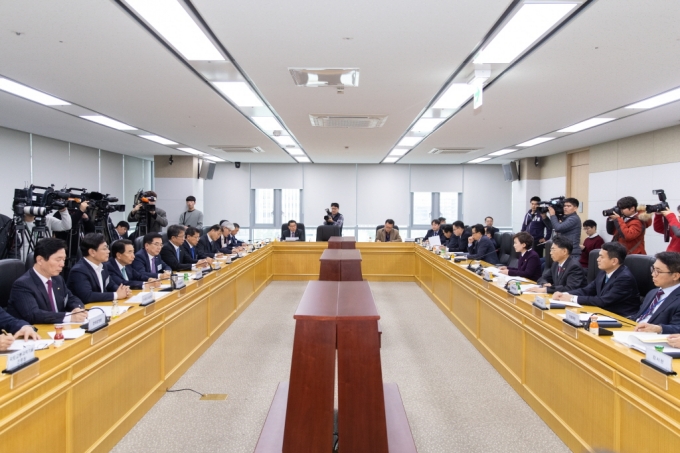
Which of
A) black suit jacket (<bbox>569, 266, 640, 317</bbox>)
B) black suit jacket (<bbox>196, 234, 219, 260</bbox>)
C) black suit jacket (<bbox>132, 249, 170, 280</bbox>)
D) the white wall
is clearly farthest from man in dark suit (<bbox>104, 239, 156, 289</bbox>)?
the white wall

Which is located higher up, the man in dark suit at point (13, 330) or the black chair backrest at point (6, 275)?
the black chair backrest at point (6, 275)

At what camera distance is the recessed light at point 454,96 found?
13.4 feet

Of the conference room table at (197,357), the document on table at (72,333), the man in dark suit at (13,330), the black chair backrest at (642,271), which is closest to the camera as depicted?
the conference room table at (197,357)

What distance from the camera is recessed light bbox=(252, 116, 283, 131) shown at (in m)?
5.60

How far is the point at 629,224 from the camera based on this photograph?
4715 mm

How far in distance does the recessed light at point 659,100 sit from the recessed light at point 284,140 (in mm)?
4684

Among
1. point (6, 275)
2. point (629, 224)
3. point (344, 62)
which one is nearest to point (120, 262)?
point (6, 275)

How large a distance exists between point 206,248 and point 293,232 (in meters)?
2.57

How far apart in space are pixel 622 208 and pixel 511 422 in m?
2.98

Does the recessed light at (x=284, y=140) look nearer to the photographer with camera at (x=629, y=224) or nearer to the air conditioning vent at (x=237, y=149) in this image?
the air conditioning vent at (x=237, y=149)

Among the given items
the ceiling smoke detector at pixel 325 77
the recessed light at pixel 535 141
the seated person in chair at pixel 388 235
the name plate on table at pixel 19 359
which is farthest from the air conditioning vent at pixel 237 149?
the name plate on table at pixel 19 359

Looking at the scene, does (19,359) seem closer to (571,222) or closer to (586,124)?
(571,222)

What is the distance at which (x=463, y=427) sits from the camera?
8.68 ft

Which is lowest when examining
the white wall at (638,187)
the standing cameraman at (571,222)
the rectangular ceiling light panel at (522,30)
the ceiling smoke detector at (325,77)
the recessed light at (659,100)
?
the standing cameraman at (571,222)
